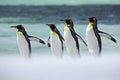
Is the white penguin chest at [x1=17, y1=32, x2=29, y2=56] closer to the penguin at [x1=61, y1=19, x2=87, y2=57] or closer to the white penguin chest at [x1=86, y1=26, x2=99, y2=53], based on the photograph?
the penguin at [x1=61, y1=19, x2=87, y2=57]

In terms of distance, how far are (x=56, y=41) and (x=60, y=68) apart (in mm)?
182

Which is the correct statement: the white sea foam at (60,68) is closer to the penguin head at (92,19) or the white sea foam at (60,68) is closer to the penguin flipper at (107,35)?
the penguin flipper at (107,35)

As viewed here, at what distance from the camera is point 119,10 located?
2068 millimetres

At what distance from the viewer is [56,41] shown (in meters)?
2.08

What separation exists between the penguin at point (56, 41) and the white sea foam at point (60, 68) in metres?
0.04

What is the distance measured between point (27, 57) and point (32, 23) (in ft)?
0.74

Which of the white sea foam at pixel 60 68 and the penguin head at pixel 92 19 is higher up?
the penguin head at pixel 92 19

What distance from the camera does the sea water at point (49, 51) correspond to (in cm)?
206

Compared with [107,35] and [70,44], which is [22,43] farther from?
[107,35]

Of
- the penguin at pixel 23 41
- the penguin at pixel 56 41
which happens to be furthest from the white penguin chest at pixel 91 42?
the penguin at pixel 23 41

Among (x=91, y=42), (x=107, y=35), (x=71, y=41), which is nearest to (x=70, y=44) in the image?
(x=71, y=41)

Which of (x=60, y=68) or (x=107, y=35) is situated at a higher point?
(x=107, y=35)

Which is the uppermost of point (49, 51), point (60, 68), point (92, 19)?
point (92, 19)

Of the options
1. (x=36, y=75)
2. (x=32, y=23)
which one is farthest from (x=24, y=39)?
(x=36, y=75)
